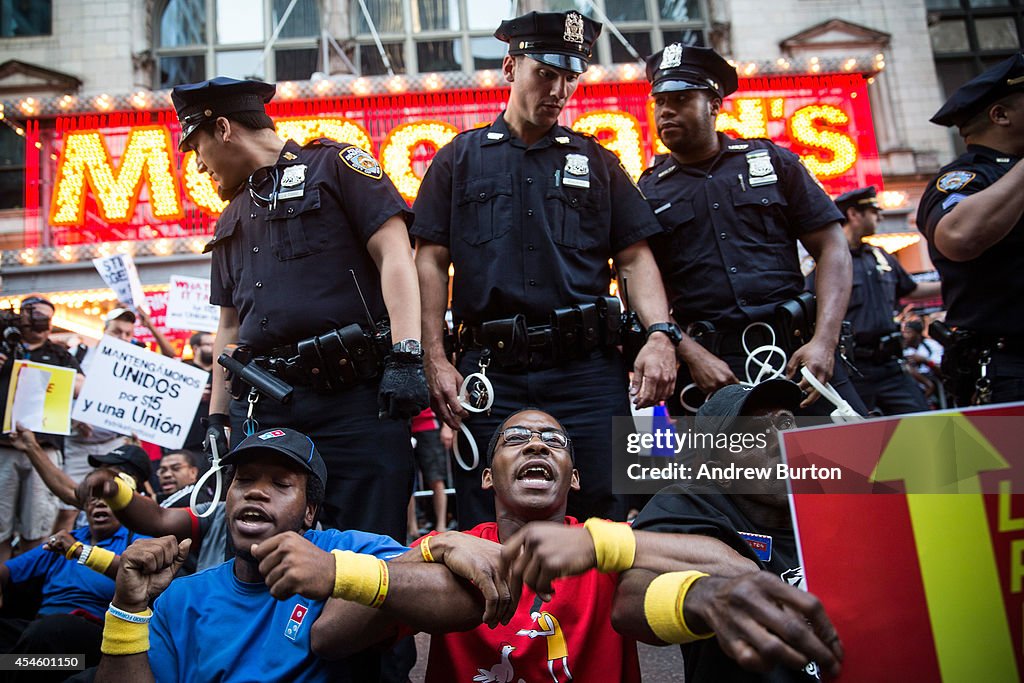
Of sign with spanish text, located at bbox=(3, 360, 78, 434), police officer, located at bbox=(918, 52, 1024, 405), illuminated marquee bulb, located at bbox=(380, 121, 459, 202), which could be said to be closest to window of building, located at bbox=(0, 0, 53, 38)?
illuminated marquee bulb, located at bbox=(380, 121, 459, 202)

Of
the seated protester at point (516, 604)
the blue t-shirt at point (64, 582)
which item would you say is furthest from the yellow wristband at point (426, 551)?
the blue t-shirt at point (64, 582)

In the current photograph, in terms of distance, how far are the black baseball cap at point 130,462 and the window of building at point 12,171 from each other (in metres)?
11.2

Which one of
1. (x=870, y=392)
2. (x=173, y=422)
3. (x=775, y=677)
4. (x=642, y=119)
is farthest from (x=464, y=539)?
(x=642, y=119)

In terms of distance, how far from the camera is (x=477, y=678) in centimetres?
218

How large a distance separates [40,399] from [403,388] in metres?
3.27

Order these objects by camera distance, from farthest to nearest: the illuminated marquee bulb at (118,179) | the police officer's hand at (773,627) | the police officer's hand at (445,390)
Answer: the illuminated marquee bulb at (118,179) → the police officer's hand at (445,390) → the police officer's hand at (773,627)

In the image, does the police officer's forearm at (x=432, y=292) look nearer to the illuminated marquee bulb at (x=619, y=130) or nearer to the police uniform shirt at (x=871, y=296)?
the police uniform shirt at (x=871, y=296)

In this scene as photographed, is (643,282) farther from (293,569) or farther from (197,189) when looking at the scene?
(197,189)

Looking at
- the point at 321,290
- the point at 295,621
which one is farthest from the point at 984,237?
the point at 295,621

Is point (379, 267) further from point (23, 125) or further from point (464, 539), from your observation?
point (23, 125)

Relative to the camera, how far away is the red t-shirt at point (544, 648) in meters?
2.17

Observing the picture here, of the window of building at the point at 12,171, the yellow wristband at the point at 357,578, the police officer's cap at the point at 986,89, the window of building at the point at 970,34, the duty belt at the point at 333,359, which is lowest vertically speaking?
the yellow wristband at the point at 357,578

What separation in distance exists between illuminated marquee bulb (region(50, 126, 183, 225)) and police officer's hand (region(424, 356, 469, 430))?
332 inches

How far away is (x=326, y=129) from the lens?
10148 mm
